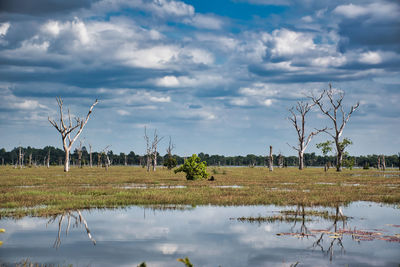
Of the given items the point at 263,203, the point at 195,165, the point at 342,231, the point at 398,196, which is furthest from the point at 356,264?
the point at 195,165

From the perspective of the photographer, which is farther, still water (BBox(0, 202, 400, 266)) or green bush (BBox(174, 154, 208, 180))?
green bush (BBox(174, 154, 208, 180))

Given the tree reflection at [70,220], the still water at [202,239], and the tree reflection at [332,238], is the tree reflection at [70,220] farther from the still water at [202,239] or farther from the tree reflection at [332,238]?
the tree reflection at [332,238]

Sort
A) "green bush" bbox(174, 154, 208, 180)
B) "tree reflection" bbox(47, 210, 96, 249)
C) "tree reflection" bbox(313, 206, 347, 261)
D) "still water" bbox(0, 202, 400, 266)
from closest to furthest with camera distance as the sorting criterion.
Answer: "still water" bbox(0, 202, 400, 266) → "tree reflection" bbox(313, 206, 347, 261) → "tree reflection" bbox(47, 210, 96, 249) → "green bush" bbox(174, 154, 208, 180)

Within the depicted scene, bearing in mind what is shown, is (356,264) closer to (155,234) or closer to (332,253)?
(332,253)

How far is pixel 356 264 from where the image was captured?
32.0 feet

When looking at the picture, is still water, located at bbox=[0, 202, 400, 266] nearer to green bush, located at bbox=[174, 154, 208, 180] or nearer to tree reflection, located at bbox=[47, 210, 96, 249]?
tree reflection, located at bbox=[47, 210, 96, 249]

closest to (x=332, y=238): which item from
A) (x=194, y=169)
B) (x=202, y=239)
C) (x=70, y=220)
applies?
(x=202, y=239)

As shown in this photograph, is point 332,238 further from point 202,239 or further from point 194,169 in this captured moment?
point 194,169

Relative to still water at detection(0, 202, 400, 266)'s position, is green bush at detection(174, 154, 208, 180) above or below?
above

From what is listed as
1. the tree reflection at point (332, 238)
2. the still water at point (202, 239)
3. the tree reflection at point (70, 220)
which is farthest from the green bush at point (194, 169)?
the tree reflection at point (332, 238)


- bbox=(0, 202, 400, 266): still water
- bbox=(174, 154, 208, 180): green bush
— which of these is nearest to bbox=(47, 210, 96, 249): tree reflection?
bbox=(0, 202, 400, 266): still water

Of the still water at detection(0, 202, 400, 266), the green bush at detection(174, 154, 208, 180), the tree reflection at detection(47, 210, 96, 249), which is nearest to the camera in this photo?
the still water at detection(0, 202, 400, 266)

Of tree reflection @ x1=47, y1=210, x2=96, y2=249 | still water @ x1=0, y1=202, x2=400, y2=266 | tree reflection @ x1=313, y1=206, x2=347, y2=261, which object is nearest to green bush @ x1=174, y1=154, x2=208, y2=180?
still water @ x1=0, y1=202, x2=400, y2=266

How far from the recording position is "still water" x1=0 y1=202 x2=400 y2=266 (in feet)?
33.6
